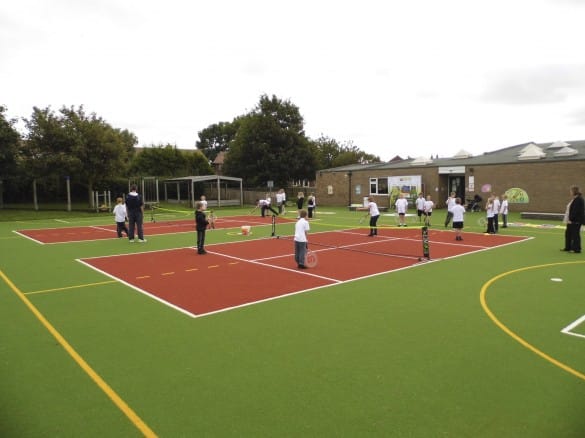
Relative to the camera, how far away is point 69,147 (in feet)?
116

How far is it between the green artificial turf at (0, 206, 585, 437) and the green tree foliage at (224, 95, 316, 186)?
130 feet

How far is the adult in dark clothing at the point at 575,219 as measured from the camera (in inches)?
537

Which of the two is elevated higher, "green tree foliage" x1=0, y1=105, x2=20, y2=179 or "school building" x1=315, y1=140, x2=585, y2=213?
"green tree foliage" x1=0, y1=105, x2=20, y2=179

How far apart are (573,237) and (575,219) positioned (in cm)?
60

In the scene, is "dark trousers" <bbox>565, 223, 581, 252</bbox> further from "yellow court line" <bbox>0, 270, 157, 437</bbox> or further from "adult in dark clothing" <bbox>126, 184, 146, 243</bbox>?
"adult in dark clothing" <bbox>126, 184, 146, 243</bbox>

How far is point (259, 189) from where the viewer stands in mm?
49875

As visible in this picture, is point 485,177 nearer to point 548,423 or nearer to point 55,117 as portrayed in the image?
point 548,423

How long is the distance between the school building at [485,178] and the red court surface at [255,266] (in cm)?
1499

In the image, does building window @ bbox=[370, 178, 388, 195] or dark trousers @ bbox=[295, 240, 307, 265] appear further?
building window @ bbox=[370, 178, 388, 195]

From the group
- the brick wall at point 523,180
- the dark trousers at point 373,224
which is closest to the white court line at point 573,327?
the dark trousers at point 373,224

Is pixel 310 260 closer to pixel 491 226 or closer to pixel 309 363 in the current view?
pixel 309 363

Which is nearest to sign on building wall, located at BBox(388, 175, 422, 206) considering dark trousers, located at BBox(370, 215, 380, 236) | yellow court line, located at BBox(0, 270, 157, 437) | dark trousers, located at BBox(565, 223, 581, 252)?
dark trousers, located at BBox(370, 215, 380, 236)

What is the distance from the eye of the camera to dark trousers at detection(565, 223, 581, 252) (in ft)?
45.5

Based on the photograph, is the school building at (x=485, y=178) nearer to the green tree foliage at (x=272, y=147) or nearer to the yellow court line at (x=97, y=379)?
the green tree foliage at (x=272, y=147)
